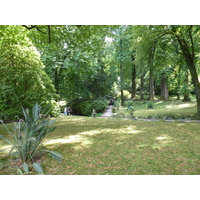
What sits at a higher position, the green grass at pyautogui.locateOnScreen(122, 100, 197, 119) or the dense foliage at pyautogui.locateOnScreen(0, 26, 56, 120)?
the dense foliage at pyautogui.locateOnScreen(0, 26, 56, 120)

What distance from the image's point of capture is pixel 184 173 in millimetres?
2311

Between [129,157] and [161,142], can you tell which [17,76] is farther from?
[161,142]

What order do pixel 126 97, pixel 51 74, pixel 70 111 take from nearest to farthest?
pixel 51 74, pixel 70 111, pixel 126 97

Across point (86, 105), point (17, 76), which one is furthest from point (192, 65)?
point (17, 76)

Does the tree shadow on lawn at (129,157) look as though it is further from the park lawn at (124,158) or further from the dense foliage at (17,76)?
the dense foliage at (17,76)

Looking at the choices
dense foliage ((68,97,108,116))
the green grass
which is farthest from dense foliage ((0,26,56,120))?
the green grass

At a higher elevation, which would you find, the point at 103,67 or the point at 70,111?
the point at 103,67

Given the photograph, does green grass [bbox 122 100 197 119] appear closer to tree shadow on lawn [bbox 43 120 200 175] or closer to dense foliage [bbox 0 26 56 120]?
tree shadow on lawn [bbox 43 120 200 175]

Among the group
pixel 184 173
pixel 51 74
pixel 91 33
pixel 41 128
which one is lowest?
pixel 184 173

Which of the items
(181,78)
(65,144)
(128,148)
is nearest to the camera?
(128,148)

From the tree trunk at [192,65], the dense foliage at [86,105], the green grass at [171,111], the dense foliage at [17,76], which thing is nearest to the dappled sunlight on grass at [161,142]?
the green grass at [171,111]
